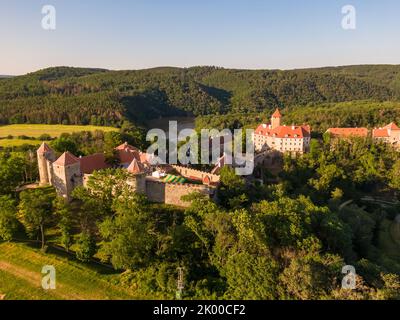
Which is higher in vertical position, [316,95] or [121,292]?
[316,95]

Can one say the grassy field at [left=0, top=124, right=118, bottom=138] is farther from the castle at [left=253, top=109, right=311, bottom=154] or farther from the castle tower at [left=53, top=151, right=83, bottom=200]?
the castle tower at [left=53, top=151, right=83, bottom=200]

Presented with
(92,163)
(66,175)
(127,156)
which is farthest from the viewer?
(127,156)

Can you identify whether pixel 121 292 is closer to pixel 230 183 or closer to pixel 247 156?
pixel 230 183

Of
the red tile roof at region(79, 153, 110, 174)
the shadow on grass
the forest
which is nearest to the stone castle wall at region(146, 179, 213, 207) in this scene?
the forest

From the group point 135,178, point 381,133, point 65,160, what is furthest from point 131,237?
point 381,133

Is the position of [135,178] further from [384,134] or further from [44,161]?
[384,134]
